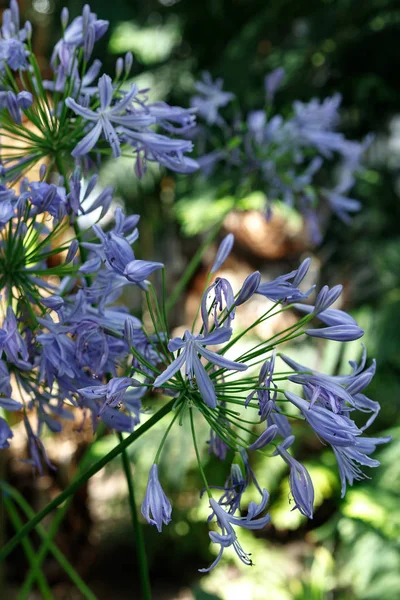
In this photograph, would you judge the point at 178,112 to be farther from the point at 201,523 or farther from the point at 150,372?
the point at 201,523

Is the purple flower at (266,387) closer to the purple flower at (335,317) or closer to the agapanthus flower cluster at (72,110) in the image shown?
the purple flower at (335,317)

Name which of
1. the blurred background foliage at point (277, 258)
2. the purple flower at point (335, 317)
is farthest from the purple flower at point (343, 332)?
the blurred background foliage at point (277, 258)

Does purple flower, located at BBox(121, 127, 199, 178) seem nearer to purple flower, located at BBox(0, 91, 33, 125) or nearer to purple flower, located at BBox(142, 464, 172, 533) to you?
purple flower, located at BBox(0, 91, 33, 125)

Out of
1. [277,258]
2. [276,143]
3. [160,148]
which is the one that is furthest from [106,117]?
[277,258]

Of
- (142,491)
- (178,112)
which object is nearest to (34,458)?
(178,112)

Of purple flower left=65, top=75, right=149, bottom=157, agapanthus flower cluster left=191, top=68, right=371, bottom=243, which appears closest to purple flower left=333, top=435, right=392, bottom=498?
purple flower left=65, top=75, right=149, bottom=157
